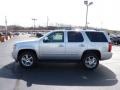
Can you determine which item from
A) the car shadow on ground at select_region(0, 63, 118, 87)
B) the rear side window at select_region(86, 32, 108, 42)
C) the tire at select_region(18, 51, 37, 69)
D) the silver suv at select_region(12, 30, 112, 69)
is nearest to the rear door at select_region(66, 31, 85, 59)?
the silver suv at select_region(12, 30, 112, 69)

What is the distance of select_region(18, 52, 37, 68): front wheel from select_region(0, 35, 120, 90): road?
0.29 m

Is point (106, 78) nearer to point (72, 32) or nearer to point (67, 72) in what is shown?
point (67, 72)

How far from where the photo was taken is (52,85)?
28.5ft

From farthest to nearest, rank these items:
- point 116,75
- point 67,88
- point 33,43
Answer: point 33,43 < point 116,75 < point 67,88

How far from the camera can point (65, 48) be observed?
11633 millimetres

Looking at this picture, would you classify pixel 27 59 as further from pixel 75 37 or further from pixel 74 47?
pixel 75 37

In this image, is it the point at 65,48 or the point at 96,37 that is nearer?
the point at 65,48

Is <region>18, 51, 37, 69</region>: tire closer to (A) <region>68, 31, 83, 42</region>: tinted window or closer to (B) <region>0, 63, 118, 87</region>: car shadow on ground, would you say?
(B) <region>0, 63, 118, 87</region>: car shadow on ground

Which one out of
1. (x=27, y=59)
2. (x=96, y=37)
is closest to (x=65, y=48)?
(x=96, y=37)

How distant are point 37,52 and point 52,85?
3246 millimetres

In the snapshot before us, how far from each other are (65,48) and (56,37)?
0.67 meters

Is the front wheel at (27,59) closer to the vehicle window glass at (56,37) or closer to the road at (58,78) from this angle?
the road at (58,78)

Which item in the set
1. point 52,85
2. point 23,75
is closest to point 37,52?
point 23,75

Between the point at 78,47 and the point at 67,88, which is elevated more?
the point at 78,47
